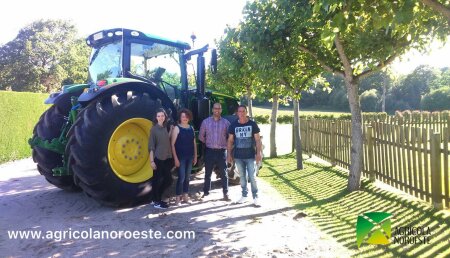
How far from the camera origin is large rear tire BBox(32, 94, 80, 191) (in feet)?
21.0

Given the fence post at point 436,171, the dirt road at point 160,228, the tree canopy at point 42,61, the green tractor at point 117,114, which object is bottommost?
the dirt road at point 160,228

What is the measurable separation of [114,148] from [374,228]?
12.6 feet

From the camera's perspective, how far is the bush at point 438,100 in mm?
40969

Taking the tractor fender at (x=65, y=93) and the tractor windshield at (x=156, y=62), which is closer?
the tractor windshield at (x=156, y=62)

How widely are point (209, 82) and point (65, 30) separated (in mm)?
28810

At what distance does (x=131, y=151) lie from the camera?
5.89 m

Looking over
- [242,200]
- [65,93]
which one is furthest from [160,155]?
[65,93]

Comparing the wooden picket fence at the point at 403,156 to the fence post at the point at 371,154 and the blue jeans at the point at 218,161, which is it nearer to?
the fence post at the point at 371,154

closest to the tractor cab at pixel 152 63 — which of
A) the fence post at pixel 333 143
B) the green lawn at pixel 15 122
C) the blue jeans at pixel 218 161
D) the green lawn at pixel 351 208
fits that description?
the blue jeans at pixel 218 161

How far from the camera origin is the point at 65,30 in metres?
38.6

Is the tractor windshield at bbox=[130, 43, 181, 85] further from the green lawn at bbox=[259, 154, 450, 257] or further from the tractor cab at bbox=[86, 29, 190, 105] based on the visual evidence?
the green lawn at bbox=[259, 154, 450, 257]

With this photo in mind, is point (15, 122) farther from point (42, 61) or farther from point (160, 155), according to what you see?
point (42, 61)

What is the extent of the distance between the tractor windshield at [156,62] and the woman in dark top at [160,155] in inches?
48.8

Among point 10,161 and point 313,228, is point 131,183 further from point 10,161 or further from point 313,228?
point 10,161
